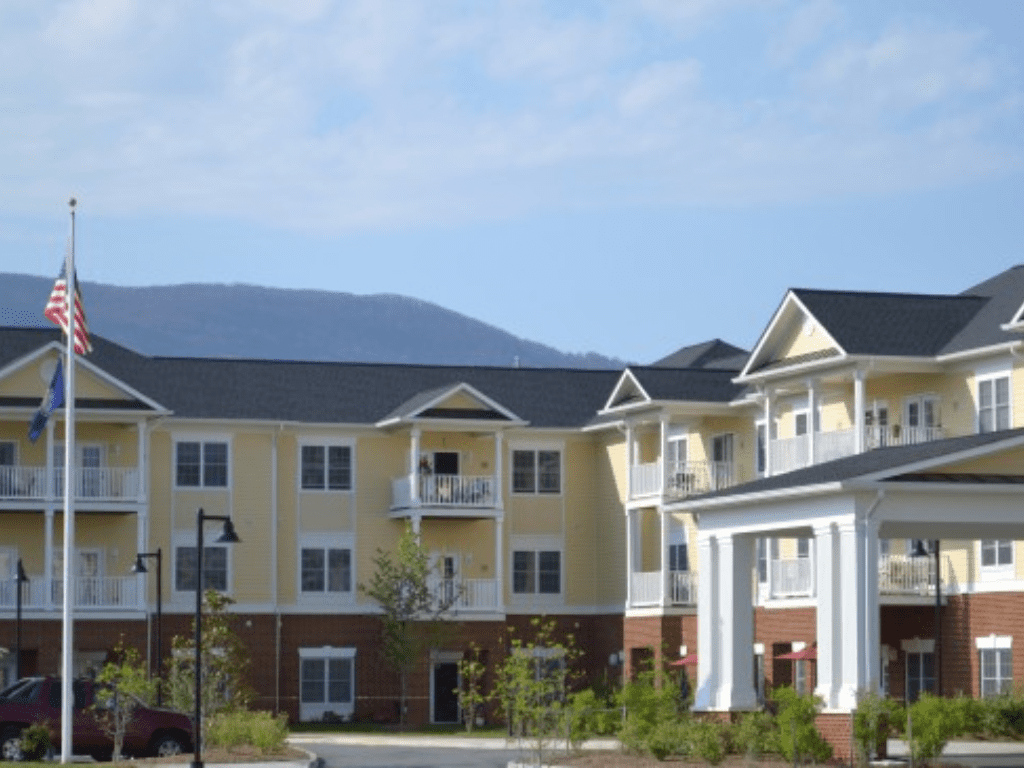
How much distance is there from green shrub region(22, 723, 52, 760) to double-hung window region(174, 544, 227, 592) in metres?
26.9

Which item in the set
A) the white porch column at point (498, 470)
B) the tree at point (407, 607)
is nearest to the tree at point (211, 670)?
the tree at point (407, 607)

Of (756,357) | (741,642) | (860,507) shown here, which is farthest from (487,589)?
(860,507)

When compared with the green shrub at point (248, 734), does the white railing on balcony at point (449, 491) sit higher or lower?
higher

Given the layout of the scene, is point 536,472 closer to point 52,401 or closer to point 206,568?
point 206,568

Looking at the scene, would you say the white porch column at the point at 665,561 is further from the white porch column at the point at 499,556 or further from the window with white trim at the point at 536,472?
the window with white trim at the point at 536,472

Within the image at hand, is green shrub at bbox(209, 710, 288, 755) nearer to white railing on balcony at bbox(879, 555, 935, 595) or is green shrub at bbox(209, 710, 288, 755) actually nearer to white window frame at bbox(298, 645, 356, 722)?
white railing on balcony at bbox(879, 555, 935, 595)

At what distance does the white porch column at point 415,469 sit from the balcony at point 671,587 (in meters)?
6.85

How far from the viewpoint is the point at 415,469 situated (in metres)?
72.8

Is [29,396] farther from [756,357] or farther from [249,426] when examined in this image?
[756,357]

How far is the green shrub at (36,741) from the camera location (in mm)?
45094

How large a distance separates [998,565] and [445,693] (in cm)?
2260

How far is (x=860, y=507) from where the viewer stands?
40125mm

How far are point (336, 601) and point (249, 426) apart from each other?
19.1ft

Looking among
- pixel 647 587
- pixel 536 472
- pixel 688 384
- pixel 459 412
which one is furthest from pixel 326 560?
pixel 688 384
